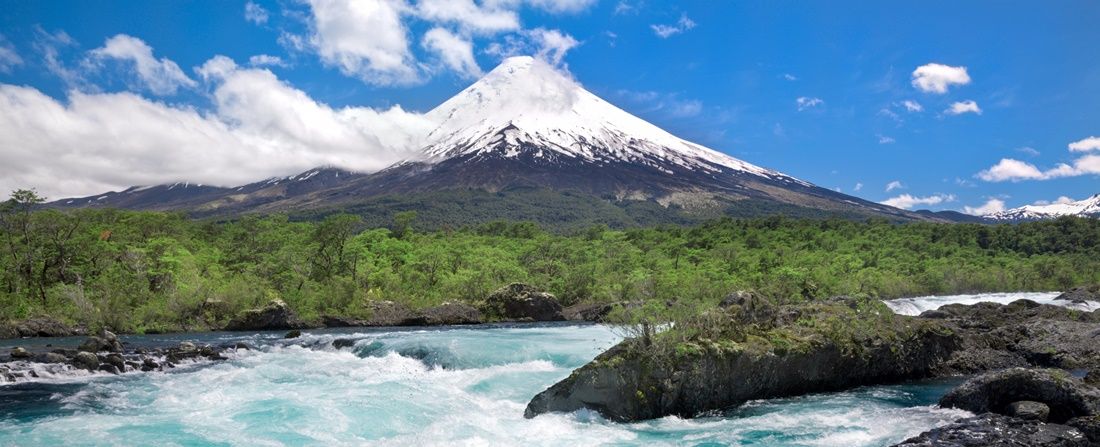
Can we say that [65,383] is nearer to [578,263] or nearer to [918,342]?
[918,342]

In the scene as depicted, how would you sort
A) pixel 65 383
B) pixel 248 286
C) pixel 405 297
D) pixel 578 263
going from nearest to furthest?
pixel 65 383 < pixel 248 286 < pixel 405 297 < pixel 578 263

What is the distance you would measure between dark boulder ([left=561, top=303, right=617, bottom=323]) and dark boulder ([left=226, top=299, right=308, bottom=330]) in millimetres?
15137

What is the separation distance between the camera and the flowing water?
11.2m

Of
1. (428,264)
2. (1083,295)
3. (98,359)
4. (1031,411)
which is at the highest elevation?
(428,264)

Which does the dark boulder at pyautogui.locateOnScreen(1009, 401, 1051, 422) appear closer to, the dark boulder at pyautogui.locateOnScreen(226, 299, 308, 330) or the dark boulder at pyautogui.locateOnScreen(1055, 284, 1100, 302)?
the dark boulder at pyautogui.locateOnScreen(226, 299, 308, 330)

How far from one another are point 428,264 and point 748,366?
34.3m

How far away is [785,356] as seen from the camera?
14188mm

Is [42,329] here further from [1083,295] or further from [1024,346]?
[1083,295]

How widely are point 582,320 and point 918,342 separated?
22.6m

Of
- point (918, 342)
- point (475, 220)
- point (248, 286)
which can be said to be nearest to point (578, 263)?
point (248, 286)

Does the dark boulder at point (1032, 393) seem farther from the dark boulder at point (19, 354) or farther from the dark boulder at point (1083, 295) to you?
the dark boulder at point (1083, 295)

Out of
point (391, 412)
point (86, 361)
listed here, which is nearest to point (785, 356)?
point (391, 412)

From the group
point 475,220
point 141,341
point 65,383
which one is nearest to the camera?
point 65,383

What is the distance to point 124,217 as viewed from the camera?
43.0 metres
